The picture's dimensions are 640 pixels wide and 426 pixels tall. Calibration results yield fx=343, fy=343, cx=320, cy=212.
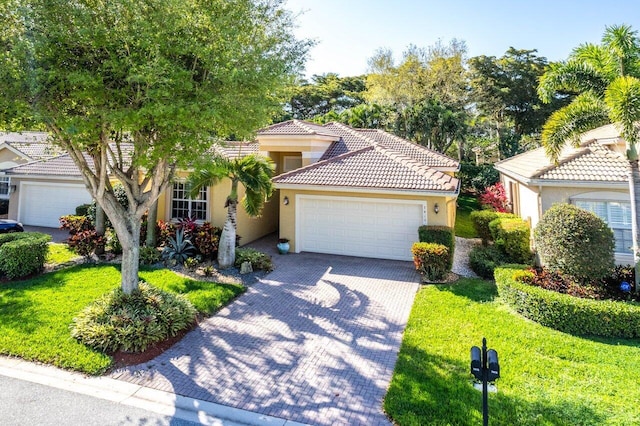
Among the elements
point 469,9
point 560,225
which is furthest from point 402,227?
point 469,9

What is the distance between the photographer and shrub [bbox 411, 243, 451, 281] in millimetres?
11891

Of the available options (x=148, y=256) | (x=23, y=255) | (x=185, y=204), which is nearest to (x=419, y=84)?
(x=185, y=204)

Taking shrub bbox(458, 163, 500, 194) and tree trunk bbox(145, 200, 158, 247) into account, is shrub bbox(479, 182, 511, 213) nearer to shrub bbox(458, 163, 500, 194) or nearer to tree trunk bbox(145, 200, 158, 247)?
shrub bbox(458, 163, 500, 194)

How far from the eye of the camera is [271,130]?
19.3 m

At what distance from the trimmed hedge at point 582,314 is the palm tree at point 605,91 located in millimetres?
1977

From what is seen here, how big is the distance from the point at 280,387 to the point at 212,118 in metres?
5.60

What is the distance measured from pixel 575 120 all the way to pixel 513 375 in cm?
890

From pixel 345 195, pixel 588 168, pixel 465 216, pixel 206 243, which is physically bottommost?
pixel 206 243

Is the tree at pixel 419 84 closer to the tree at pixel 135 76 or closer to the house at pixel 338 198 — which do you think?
the house at pixel 338 198

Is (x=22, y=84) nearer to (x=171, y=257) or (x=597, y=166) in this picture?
(x=171, y=257)

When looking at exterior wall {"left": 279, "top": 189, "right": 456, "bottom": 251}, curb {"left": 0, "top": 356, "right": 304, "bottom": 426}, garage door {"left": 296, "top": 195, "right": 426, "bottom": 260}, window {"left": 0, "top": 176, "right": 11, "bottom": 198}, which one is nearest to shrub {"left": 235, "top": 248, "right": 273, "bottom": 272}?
exterior wall {"left": 279, "top": 189, "right": 456, "bottom": 251}

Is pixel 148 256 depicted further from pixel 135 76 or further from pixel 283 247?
pixel 135 76

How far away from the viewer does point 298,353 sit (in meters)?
7.46

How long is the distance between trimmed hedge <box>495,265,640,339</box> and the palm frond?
562cm
